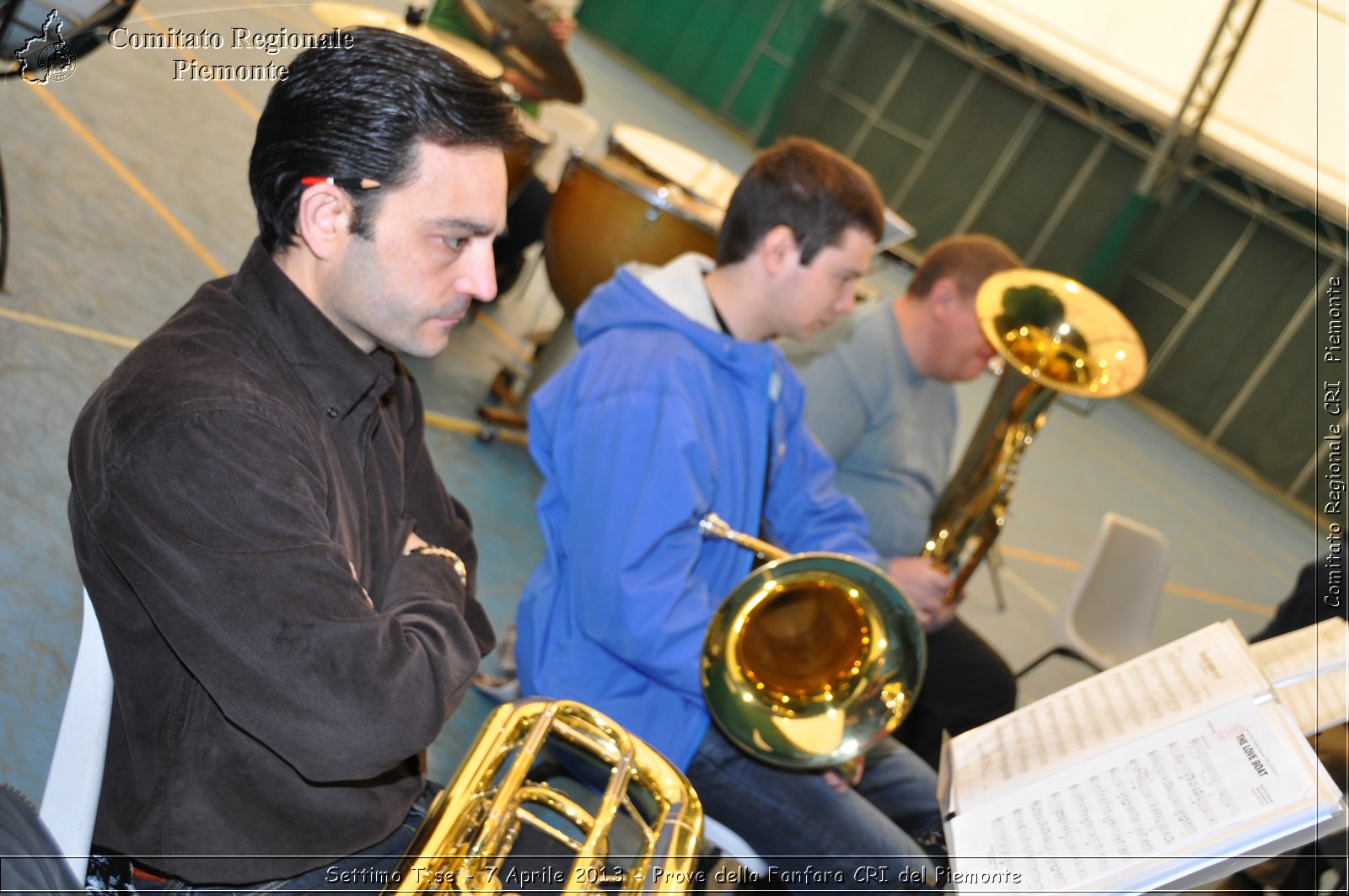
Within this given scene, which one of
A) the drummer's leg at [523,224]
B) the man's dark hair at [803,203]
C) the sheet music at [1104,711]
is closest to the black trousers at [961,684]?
the man's dark hair at [803,203]

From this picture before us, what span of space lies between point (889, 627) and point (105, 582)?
1233mm

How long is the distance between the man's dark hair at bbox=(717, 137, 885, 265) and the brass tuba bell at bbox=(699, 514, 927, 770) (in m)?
0.86

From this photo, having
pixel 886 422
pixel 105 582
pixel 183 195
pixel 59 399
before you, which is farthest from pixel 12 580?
pixel 183 195

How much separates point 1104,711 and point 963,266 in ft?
6.41

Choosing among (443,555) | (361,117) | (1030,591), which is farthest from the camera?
(1030,591)

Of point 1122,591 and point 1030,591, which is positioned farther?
point 1030,591

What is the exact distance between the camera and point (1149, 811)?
1347 mm

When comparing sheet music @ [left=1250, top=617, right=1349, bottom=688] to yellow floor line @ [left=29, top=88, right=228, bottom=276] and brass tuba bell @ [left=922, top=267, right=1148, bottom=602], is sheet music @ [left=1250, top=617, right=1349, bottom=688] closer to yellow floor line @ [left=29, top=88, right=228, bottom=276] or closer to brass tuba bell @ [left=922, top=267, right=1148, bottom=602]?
brass tuba bell @ [left=922, top=267, right=1148, bottom=602]

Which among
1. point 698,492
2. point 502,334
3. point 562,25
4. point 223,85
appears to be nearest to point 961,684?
point 698,492

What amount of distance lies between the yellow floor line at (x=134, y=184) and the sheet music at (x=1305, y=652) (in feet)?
11.8

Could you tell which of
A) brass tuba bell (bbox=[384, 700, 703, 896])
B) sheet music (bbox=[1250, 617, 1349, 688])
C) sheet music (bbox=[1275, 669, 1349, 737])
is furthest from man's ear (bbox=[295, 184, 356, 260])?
sheet music (bbox=[1275, 669, 1349, 737])

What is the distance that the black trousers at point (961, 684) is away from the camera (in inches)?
123

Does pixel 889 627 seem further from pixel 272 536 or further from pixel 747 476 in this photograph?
pixel 272 536

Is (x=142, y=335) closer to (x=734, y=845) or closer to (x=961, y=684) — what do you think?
(x=734, y=845)
